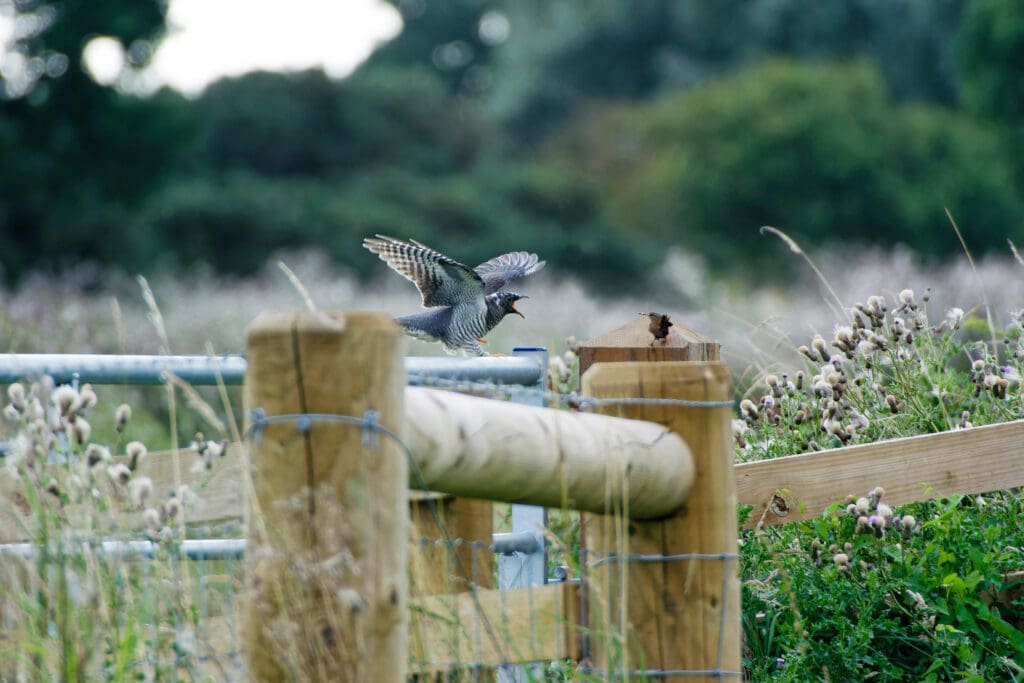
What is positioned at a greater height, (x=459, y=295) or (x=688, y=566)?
(x=459, y=295)

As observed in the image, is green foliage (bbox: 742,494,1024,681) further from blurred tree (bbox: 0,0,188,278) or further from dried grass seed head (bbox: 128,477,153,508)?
blurred tree (bbox: 0,0,188,278)

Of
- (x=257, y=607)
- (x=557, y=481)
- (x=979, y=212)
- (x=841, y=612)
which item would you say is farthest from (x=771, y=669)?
(x=979, y=212)

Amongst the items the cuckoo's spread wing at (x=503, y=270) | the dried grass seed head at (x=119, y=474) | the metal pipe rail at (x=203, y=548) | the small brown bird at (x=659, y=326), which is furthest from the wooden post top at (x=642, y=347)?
the cuckoo's spread wing at (x=503, y=270)

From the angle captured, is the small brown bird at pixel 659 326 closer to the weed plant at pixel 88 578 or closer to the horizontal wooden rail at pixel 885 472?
the horizontal wooden rail at pixel 885 472

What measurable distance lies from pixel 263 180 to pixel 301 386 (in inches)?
1077

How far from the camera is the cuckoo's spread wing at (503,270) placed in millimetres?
5840

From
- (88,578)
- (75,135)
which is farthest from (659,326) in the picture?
(75,135)

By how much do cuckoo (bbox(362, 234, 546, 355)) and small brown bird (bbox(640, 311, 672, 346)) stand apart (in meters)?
2.35

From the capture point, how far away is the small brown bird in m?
3.18

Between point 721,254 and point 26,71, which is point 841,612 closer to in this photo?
point 26,71

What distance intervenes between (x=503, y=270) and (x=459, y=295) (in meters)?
0.25

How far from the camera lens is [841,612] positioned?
3199 mm

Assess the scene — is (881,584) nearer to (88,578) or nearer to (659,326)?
(659,326)

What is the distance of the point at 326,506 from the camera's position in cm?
162
